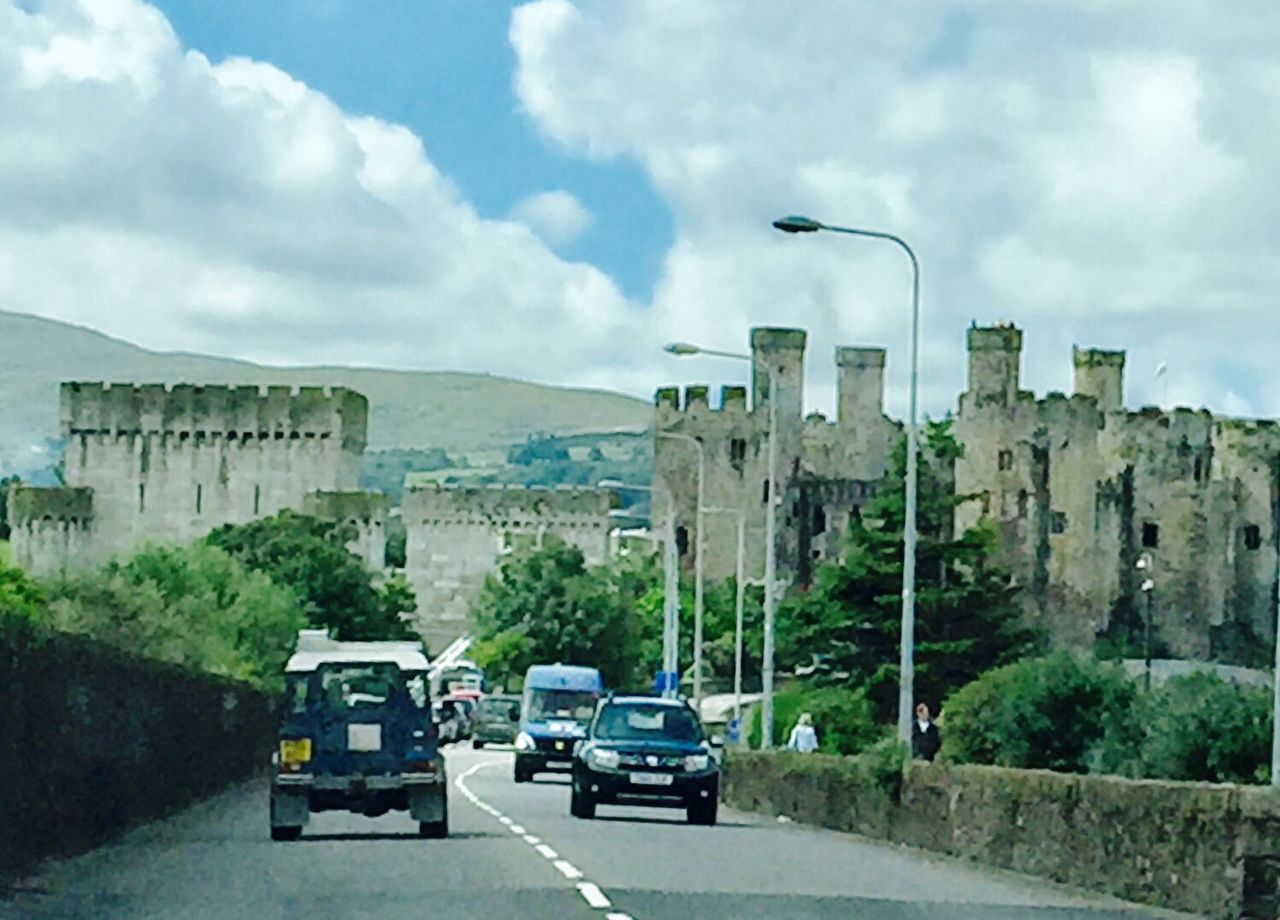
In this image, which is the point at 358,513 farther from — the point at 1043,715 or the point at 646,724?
the point at 646,724

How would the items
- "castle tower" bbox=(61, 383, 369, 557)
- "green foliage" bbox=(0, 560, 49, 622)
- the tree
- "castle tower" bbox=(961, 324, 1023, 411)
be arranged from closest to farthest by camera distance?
"green foliage" bbox=(0, 560, 49, 622), the tree, "castle tower" bbox=(961, 324, 1023, 411), "castle tower" bbox=(61, 383, 369, 557)

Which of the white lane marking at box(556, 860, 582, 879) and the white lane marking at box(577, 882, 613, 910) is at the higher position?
the white lane marking at box(577, 882, 613, 910)

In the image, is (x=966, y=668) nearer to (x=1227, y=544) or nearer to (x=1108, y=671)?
(x=1108, y=671)

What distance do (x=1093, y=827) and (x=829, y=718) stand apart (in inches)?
2105

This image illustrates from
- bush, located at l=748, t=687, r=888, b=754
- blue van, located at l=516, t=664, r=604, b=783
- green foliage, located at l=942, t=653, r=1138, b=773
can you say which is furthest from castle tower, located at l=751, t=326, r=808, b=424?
blue van, located at l=516, t=664, r=604, b=783

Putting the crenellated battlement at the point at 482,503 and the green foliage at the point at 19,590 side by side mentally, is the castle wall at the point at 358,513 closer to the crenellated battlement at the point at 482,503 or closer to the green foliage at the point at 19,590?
the crenellated battlement at the point at 482,503

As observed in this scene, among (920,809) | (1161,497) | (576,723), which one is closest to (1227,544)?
(1161,497)

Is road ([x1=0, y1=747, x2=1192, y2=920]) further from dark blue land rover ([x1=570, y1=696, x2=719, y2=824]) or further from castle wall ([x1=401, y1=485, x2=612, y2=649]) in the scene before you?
castle wall ([x1=401, y1=485, x2=612, y2=649])

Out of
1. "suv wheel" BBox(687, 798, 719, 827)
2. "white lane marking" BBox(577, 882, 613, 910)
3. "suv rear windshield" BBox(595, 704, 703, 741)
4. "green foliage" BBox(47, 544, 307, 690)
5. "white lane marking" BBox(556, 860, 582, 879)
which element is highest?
"green foliage" BBox(47, 544, 307, 690)

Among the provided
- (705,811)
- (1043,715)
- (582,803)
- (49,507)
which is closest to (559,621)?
(49,507)

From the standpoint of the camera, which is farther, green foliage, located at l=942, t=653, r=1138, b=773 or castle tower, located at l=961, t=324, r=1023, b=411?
castle tower, located at l=961, t=324, r=1023, b=411

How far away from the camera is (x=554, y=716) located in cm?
5797

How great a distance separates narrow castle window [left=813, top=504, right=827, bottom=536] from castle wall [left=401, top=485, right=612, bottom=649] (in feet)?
59.3

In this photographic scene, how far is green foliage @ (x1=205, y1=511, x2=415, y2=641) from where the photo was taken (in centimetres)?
11600
